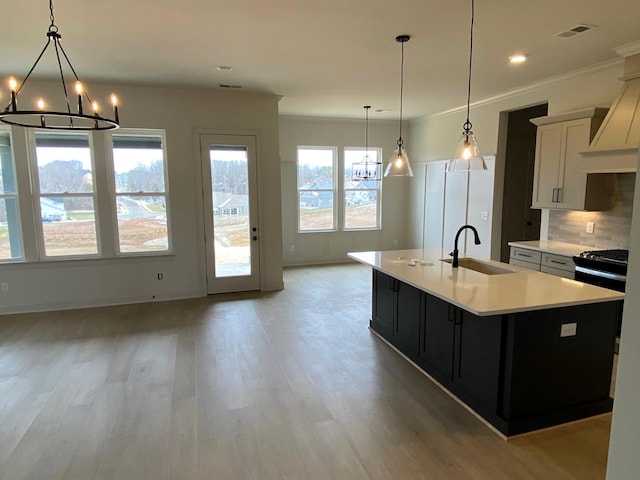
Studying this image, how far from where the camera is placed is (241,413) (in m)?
2.85

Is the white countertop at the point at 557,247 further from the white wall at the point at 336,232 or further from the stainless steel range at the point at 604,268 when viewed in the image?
the white wall at the point at 336,232

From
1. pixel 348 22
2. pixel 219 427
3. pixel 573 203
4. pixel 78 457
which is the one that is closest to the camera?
pixel 78 457

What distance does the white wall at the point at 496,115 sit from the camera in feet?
14.4

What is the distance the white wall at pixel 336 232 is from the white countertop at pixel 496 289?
4445mm

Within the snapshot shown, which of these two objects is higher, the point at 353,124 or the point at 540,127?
the point at 353,124

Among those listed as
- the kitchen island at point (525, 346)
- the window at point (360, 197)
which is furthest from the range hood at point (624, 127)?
the window at point (360, 197)

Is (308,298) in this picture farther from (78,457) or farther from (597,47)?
(597,47)

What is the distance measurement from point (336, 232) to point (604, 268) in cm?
517

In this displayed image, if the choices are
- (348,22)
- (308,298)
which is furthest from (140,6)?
(308,298)

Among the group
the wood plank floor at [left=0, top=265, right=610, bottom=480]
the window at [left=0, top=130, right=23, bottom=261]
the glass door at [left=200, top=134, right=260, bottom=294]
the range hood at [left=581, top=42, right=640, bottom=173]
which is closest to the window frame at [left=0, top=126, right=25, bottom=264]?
the window at [left=0, top=130, right=23, bottom=261]

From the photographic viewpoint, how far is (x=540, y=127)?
485 centimetres

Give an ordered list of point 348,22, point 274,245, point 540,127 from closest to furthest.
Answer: point 348,22
point 540,127
point 274,245

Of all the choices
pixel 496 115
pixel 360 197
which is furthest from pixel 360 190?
pixel 496 115

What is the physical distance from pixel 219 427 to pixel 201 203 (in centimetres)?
366
